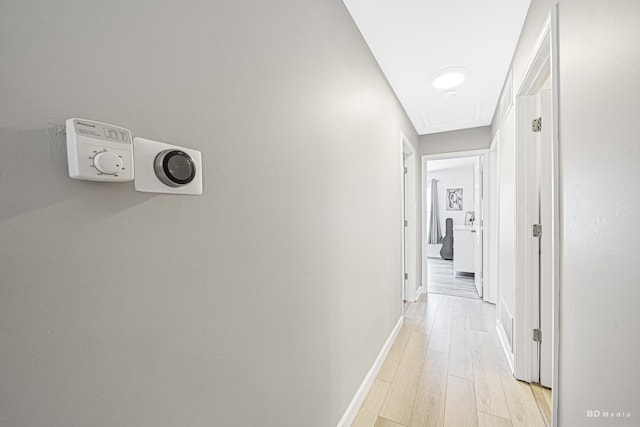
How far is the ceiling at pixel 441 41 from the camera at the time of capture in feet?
5.03

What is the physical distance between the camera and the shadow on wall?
395 millimetres

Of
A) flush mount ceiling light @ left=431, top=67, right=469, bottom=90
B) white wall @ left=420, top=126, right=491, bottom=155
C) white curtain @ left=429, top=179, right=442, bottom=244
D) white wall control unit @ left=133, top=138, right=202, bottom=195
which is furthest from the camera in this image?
white curtain @ left=429, top=179, right=442, bottom=244

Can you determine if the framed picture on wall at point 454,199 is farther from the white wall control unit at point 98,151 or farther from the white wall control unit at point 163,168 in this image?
the white wall control unit at point 98,151

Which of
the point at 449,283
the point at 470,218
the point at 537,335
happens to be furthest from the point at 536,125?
the point at 470,218

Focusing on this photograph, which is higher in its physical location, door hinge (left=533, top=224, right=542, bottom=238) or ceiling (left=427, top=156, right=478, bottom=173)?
ceiling (left=427, top=156, right=478, bottom=173)

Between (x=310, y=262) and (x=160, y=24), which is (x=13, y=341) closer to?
(x=160, y=24)

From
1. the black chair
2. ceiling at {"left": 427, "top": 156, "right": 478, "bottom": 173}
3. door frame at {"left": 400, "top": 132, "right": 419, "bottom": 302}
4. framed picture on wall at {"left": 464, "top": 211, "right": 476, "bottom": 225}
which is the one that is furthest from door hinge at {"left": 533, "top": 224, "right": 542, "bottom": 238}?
the black chair

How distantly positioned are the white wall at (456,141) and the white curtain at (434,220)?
3809 millimetres

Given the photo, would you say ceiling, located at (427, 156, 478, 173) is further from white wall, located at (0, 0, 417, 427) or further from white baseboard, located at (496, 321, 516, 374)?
white wall, located at (0, 0, 417, 427)

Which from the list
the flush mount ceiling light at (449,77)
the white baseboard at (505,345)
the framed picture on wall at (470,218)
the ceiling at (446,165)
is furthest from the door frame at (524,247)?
the ceiling at (446,165)

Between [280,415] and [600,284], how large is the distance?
1163 mm

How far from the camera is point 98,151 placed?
1.51ft

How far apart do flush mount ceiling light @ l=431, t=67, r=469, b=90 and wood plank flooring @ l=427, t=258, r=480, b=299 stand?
286cm

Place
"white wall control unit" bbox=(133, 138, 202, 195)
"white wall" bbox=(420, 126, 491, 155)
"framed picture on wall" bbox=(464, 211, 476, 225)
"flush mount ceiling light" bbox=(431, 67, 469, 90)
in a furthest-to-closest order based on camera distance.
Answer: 1. "framed picture on wall" bbox=(464, 211, 476, 225)
2. "white wall" bbox=(420, 126, 491, 155)
3. "flush mount ceiling light" bbox=(431, 67, 469, 90)
4. "white wall control unit" bbox=(133, 138, 202, 195)
